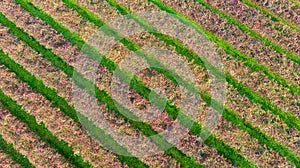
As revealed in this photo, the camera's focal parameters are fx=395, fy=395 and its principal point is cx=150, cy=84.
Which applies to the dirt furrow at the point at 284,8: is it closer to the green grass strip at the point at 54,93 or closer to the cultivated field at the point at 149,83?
the cultivated field at the point at 149,83

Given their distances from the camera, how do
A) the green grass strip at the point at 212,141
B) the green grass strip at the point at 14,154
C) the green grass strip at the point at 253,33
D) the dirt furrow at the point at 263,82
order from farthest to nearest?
the green grass strip at the point at 253,33, the dirt furrow at the point at 263,82, the green grass strip at the point at 14,154, the green grass strip at the point at 212,141

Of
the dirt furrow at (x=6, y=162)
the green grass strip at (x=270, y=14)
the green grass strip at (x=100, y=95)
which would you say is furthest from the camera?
the green grass strip at (x=270, y=14)

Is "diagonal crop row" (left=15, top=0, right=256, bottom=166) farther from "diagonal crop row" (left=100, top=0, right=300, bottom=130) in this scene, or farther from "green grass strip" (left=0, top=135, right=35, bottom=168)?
"green grass strip" (left=0, top=135, right=35, bottom=168)

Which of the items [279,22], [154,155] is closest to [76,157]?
[154,155]

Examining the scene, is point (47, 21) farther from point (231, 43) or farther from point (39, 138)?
point (231, 43)

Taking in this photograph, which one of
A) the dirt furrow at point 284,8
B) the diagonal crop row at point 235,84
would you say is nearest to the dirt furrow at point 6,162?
the diagonal crop row at point 235,84

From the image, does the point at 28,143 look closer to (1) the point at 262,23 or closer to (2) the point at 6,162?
(2) the point at 6,162
